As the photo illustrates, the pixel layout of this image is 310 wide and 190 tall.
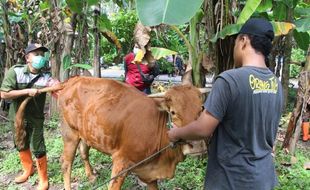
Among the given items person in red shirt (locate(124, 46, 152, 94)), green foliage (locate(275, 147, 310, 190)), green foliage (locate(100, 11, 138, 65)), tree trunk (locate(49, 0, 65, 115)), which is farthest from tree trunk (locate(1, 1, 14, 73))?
green foliage (locate(275, 147, 310, 190))

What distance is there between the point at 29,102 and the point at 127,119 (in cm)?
160

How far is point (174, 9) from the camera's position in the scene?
2.32 m

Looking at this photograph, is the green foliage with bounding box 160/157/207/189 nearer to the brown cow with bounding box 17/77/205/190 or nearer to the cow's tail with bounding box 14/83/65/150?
the brown cow with bounding box 17/77/205/190

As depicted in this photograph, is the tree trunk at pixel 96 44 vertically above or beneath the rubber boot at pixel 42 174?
above

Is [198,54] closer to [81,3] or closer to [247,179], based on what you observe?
[81,3]

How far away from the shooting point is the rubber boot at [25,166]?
4.84 metres

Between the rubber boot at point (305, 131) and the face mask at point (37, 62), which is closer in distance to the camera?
the face mask at point (37, 62)

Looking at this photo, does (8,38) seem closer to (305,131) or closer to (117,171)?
(117,171)

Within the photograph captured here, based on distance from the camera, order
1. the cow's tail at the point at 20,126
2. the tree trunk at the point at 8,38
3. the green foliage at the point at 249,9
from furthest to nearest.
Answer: the tree trunk at the point at 8,38 → the cow's tail at the point at 20,126 → the green foliage at the point at 249,9

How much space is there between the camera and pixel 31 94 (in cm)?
409

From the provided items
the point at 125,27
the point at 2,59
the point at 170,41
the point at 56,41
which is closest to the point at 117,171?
the point at 56,41

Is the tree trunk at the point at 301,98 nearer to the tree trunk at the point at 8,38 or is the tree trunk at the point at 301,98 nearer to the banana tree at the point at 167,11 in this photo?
the banana tree at the point at 167,11

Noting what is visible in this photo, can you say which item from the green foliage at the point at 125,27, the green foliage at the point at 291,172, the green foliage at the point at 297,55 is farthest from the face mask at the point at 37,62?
the green foliage at the point at 297,55

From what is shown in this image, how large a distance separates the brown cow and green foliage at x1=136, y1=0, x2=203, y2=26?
818mm
